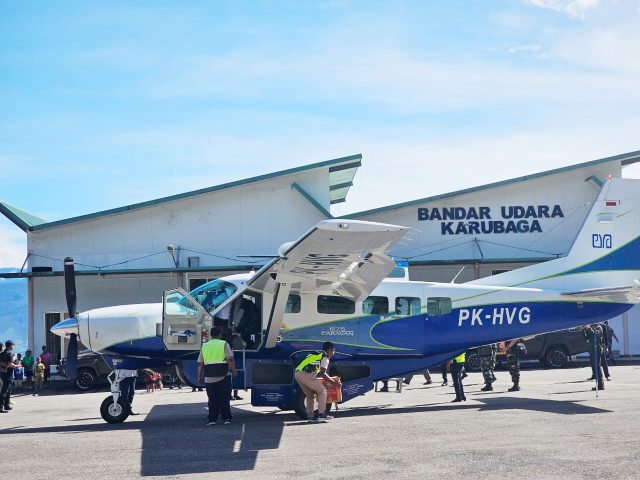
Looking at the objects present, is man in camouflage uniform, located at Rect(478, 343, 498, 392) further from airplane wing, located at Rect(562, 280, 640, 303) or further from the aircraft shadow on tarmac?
airplane wing, located at Rect(562, 280, 640, 303)

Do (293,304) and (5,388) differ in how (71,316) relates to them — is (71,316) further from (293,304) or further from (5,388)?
(293,304)

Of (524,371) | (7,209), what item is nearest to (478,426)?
(524,371)

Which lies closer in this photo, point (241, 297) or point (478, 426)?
point (478, 426)

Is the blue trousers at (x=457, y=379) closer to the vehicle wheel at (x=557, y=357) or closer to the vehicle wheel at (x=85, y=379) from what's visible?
the vehicle wheel at (x=557, y=357)

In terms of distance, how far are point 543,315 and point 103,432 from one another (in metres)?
8.76

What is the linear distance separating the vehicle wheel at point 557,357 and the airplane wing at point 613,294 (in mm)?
11819

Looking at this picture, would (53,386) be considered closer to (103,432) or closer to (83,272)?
(83,272)

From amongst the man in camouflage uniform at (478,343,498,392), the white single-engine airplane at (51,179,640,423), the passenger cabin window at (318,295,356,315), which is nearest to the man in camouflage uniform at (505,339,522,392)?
the man in camouflage uniform at (478,343,498,392)

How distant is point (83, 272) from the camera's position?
101 feet

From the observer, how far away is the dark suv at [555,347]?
2800cm

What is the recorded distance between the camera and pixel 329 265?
13.5 metres

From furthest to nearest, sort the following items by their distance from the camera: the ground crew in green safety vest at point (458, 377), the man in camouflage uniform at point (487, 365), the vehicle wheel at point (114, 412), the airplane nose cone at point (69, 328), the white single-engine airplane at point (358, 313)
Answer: the man in camouflage uniform at point (487, 365)
the ground crew in green safety vest at point (458, 377)
the airplane nose cone at point (69, 328)
the white single-engine airplane at point (358, 313)
the vehicle wheel at point (114, 412)

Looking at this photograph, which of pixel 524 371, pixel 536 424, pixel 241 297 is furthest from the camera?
pixel 524 371

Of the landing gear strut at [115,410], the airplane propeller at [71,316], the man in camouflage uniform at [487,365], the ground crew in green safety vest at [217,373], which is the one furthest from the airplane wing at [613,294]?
the airplane propeller at [71,316]
